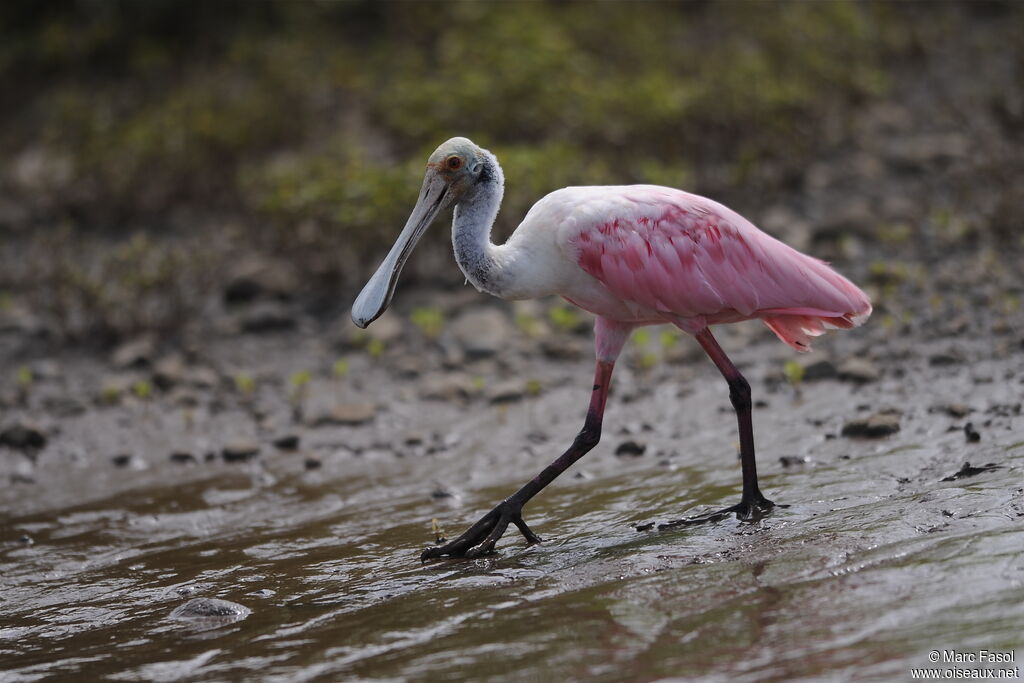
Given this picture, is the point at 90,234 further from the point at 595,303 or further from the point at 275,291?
the point at 595,303

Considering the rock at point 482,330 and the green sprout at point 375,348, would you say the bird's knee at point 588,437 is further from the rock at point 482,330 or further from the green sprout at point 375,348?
the green sprout at point 375,348

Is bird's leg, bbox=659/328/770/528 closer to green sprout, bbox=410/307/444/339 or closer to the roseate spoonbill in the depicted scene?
the roseate spoonbill

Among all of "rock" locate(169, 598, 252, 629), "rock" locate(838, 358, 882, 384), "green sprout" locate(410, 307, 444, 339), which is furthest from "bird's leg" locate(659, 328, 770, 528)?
"green sprout" locate(410, 307, 444, 339)

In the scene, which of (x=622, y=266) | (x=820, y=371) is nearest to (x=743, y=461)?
(x=622, y=266)

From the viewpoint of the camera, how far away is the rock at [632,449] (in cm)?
744

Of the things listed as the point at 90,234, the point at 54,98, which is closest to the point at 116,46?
the point at 54,98

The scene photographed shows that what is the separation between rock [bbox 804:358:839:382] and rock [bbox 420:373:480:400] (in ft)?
7.26

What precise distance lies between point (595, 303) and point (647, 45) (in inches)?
381

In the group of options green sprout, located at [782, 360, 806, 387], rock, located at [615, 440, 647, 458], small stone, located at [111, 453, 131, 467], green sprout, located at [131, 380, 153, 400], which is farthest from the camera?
green sprout, located at [131, 380, 153, 400]

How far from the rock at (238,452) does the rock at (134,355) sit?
6.99 feet

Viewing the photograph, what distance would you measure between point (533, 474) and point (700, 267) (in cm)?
180

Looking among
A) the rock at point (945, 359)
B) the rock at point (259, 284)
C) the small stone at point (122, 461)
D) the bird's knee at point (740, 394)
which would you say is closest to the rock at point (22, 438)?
the small stone at point (122, 461)

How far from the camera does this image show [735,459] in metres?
7.02

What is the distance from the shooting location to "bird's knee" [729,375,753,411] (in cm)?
621
